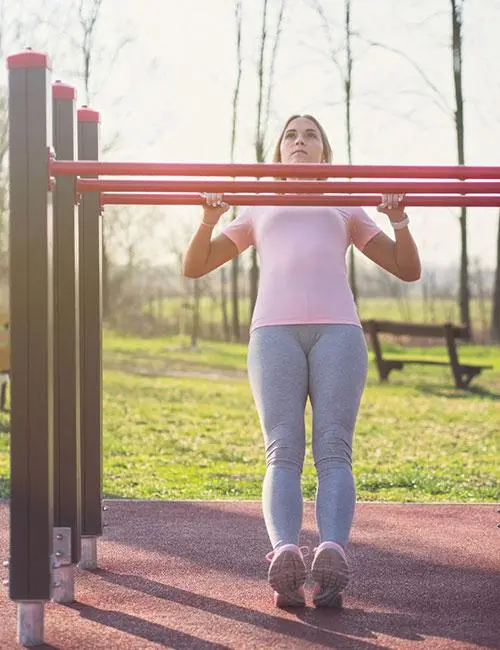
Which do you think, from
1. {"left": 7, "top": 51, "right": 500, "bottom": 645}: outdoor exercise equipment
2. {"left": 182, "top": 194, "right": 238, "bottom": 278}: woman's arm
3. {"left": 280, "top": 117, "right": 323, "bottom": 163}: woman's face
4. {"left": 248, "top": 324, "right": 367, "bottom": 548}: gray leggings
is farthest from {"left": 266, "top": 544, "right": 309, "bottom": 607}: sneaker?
{"left": 280, "top": 117, "right": 323, "bottom": 163}: woman's face

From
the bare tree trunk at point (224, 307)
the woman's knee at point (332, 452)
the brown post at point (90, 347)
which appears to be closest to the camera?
the woman's knee at point (332, 452)

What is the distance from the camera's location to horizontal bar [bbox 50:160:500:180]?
2938 millimetres

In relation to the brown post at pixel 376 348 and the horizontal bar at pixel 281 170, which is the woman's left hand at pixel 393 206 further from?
the brown post at pixel 376 348

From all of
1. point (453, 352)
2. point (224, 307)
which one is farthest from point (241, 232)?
point (224, 307)

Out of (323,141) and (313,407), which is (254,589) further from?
(323,141)

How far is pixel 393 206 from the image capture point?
3.21m

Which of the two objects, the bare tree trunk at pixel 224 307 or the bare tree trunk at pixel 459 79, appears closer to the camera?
the bare tree trunk at pixel 459 79

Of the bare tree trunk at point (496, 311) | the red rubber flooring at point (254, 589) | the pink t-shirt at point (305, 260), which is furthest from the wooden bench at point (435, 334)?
the pink t-shirt at point (305, 260)

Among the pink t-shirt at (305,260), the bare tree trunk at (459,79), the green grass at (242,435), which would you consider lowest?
the green grass at (242,435)

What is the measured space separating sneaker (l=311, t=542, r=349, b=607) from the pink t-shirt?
0.67 meters

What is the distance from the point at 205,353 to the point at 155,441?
903 centimetres

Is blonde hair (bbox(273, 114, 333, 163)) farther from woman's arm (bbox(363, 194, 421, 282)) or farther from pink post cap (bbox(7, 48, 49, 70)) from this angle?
pink post cap (bbox(7, 48, 49, 70))

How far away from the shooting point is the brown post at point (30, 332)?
291 cm

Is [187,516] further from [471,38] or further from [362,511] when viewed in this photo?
[471,38]
